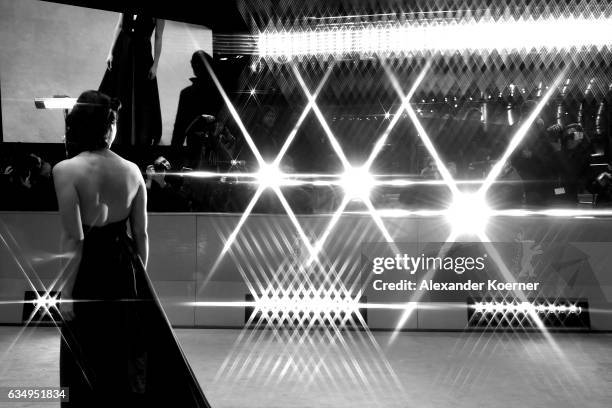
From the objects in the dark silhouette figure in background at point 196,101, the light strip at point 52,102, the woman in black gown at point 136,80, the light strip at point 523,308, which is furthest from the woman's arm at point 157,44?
the light strip at point 523,308

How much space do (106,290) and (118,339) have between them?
16cm

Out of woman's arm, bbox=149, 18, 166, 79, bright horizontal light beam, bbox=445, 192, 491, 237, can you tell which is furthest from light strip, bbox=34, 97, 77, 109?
bright horizontal light beam, bbox=445, 192, 491, 237

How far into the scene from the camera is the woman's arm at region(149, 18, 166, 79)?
5.15 metres

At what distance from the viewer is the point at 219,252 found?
15.5ft

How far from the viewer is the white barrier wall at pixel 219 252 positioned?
4625 mm

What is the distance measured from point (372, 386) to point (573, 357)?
1309 millimetres

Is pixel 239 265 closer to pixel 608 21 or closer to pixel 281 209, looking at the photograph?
pixel 281 209

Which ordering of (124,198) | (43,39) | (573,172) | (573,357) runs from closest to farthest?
(124,198) → (573,357) → (573,172) → (43,39)

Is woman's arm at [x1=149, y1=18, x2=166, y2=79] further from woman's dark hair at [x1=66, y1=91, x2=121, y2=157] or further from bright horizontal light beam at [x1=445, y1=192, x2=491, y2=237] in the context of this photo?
woman's dark hair at [x1=66, y1=91, x2=121, y2=157]

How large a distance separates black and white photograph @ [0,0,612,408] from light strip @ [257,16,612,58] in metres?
0.02

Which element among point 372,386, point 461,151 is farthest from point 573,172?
point 372,386

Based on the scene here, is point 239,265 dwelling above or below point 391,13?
below

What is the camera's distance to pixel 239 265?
4715 millimetres

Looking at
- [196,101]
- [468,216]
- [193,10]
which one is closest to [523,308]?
[468,216]
